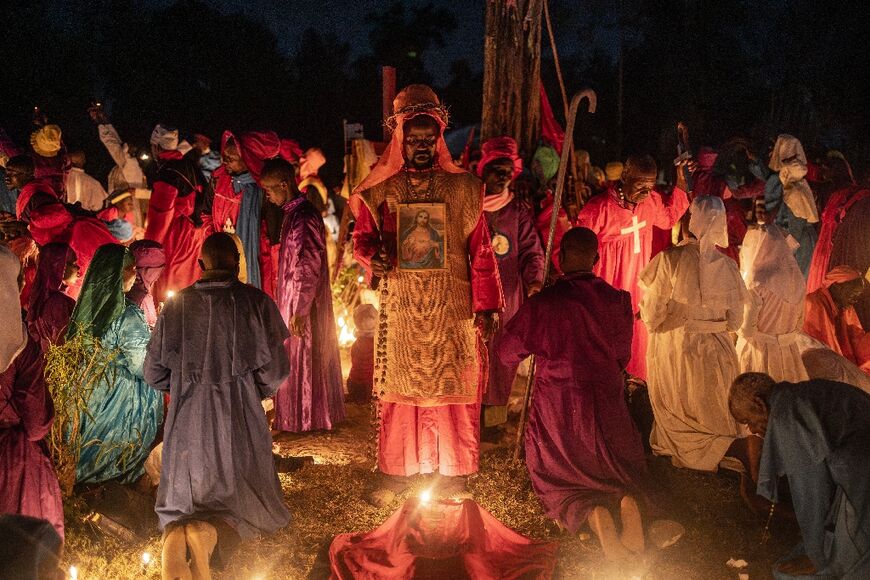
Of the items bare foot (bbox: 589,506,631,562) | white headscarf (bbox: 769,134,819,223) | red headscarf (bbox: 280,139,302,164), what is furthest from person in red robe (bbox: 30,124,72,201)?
white headscarf (bbox: 769,134,819,223)

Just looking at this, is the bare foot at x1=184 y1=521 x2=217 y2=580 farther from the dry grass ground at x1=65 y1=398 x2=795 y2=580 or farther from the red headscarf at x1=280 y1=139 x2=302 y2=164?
the red headscarf at x1=280 y1=139 x2=302 y2=164

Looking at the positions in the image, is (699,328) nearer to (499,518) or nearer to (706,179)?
(499,518)

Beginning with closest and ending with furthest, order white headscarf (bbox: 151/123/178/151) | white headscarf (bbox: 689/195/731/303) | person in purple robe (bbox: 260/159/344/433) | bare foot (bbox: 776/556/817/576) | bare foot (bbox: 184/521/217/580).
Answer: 1. bare foot (bbox: 776/556/817/576)
2. bare foot (bbox: 184/521/217/580)
3. white headscarf (bbox: 689/195/731/303)
4. person in purple robe (bbox: 260/159/344/433)
5. white headscarf (bbox: 151/123/178/151)

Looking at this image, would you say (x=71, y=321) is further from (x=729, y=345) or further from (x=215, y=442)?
(x=729, y=345)

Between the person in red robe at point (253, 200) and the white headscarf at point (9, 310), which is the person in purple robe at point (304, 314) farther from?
the white headscarf at point (9, 310)

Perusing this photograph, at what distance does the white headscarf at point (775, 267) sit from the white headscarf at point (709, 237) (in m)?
0.52

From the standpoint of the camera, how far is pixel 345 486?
5559 millimetres

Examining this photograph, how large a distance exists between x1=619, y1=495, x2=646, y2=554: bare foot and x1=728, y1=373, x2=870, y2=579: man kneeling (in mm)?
725

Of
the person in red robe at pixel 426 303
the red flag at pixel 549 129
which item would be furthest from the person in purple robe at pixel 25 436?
the red flag at pixel 549 129

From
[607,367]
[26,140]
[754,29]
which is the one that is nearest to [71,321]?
[607,367]

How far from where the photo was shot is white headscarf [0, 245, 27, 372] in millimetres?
3516

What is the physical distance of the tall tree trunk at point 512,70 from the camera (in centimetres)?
769

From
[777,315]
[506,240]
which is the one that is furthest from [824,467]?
[506,240]

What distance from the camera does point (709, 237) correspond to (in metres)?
5.82
